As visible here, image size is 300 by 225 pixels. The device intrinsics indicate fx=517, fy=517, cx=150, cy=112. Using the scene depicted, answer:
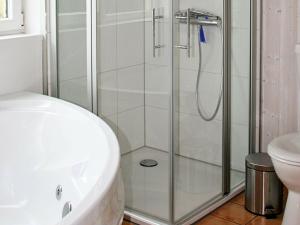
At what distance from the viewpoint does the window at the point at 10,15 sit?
118 inches

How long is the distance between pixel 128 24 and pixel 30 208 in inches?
43.3

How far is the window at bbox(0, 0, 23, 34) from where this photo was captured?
2992mm

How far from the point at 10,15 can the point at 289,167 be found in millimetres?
1785

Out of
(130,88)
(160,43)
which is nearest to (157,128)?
(130,88)

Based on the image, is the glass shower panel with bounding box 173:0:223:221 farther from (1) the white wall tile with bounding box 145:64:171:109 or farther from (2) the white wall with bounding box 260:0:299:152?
(2) the white wall with bounding box 260:0:299:152

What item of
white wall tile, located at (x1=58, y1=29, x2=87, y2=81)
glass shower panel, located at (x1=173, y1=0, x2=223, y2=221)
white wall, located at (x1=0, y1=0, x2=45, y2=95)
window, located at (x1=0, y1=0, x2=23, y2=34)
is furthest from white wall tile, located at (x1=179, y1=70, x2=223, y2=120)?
window, located at (x1=0, y1=0, x2=23, y2=34)

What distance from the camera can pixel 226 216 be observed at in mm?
2826

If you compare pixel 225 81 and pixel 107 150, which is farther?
pixel 225 81

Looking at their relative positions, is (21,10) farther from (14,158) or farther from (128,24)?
(14,158)

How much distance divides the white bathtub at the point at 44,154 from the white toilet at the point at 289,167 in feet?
2.87

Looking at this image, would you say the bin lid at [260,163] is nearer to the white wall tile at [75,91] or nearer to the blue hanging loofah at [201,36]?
the blue hanging loofah at [201,36]

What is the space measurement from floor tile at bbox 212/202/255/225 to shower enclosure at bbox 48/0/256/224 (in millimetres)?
52

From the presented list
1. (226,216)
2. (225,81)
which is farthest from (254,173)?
(225,81)

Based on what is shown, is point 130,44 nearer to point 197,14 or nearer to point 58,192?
point 197,14
